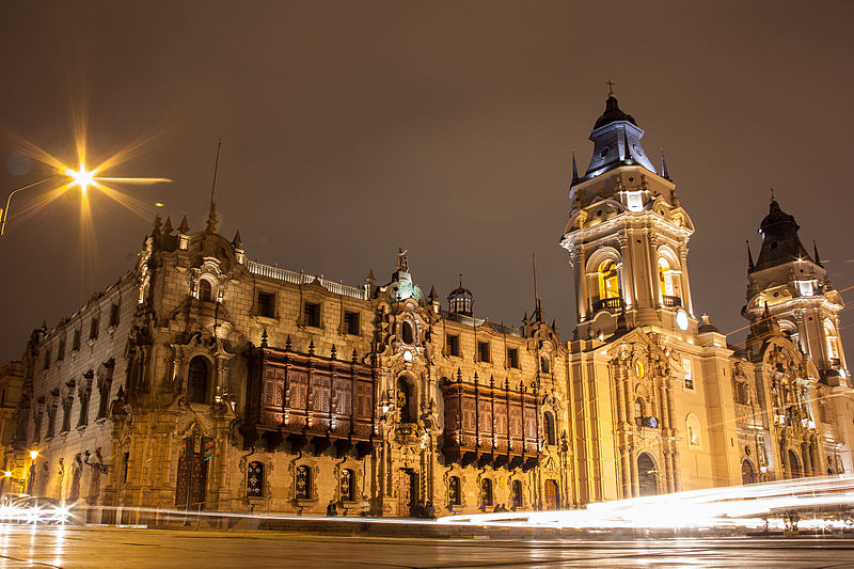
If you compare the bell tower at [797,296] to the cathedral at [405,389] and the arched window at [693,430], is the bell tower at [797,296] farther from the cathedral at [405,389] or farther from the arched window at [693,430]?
the arched window at [693,430]

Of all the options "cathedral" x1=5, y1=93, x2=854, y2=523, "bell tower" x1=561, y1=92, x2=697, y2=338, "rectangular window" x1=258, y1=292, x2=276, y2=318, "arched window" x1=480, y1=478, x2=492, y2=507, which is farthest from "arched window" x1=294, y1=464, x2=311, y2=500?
"bell tower" x1=561, y1=92, x2=697, y2=338

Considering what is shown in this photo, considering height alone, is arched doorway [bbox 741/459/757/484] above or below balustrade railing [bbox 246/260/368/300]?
below

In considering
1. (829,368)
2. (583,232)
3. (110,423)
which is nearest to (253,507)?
(110,423)

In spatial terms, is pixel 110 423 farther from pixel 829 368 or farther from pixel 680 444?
pixel 829 368

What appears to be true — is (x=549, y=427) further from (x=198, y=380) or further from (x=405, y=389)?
(x=198, y=380)

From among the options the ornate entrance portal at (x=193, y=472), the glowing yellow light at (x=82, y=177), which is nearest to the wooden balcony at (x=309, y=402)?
the ornate entrance portal at (x=193, y=472)

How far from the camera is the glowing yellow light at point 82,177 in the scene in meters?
17.9

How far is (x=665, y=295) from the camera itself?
53.0m

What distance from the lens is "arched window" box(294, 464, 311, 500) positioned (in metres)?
33.6

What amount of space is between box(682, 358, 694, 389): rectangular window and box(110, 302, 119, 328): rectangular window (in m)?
37.5

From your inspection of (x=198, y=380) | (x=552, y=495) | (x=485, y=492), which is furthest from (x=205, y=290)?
(x=552, y=495)

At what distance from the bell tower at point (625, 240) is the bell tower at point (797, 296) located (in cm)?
1850

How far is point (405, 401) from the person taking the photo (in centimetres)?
3959

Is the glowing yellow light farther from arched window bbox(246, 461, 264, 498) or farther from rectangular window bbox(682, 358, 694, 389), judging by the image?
rectangular window bbox(682, 358, 694, 389)
